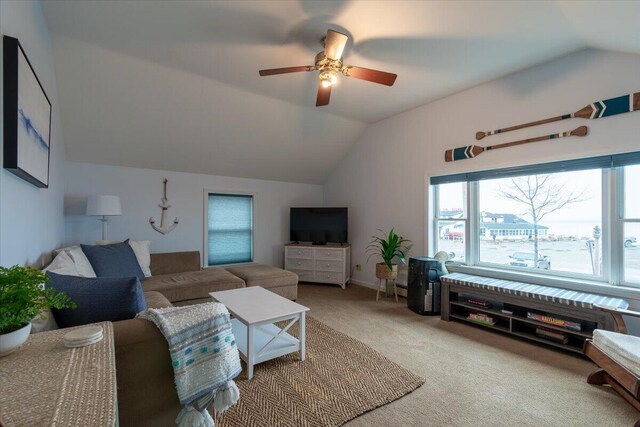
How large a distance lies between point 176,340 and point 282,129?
11.8 ft

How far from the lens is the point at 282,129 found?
4367 millimetres

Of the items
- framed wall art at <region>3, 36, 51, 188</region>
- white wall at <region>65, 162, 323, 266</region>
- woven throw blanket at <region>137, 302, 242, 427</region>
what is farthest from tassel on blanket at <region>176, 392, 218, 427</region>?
white wall at <region>65, 162, 323, 266</region>

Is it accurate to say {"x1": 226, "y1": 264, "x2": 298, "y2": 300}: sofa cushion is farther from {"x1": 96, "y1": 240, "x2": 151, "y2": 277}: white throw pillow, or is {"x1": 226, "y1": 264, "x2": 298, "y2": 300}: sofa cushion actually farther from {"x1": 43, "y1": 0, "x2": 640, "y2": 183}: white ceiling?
{"x1": 43, "y1": 0, "x2": 640, "y2": 183}: white ceiling

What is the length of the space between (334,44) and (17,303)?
2.31 m

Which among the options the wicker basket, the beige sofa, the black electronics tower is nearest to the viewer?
the beige sofa

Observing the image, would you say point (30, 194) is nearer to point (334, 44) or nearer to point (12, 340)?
point (12, 340)

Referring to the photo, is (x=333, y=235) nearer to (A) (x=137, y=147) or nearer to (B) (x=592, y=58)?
(A) (x=137, y=147)

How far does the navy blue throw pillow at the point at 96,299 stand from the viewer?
4.61ft

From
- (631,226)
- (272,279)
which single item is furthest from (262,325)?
(631,226)

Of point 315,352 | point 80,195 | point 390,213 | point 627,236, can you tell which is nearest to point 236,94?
point 80,195

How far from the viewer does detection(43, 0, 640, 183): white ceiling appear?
218 centimetres

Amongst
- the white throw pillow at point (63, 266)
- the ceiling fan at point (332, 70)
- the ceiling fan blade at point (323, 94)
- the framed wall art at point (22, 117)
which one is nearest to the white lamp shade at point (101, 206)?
the white throw pillow at point (63, 266)

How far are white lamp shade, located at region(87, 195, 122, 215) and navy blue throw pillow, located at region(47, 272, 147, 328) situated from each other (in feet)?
7.35

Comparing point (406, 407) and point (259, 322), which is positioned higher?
point (259, 322)
